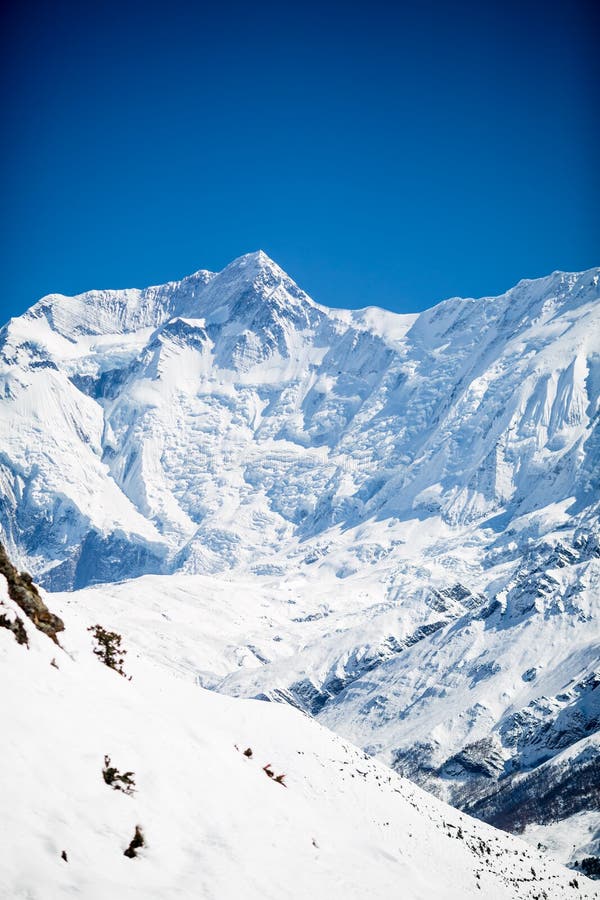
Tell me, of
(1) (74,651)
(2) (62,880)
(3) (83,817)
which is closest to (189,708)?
(1) (74,651)

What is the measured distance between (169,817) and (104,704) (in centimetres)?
726

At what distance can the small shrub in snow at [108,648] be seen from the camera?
47156mm

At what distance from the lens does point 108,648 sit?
4812 cm

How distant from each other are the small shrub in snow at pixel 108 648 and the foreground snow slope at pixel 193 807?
837mm

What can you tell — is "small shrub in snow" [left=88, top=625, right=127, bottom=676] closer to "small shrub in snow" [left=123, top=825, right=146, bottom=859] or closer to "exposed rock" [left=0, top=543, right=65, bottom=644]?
"exposed rock" [left=0, top=543, right=65, bottom=644]

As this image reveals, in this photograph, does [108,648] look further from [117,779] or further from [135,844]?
[135,844]

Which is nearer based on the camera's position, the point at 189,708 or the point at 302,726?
the point at 189,708

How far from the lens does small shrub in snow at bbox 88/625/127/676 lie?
47.2 metres

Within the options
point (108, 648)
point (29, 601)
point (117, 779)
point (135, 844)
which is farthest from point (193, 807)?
point (108, 648)

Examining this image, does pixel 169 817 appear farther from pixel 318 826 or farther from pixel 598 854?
pixel 598 854

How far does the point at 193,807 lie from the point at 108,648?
14186 mm

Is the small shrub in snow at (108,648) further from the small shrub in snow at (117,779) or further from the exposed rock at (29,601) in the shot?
the small shrub in snow at (117,779)

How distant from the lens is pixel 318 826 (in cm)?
4162

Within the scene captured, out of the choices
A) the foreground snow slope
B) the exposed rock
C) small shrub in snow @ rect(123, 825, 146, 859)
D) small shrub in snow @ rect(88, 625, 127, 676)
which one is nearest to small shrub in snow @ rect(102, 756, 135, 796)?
the foreground snow slope
